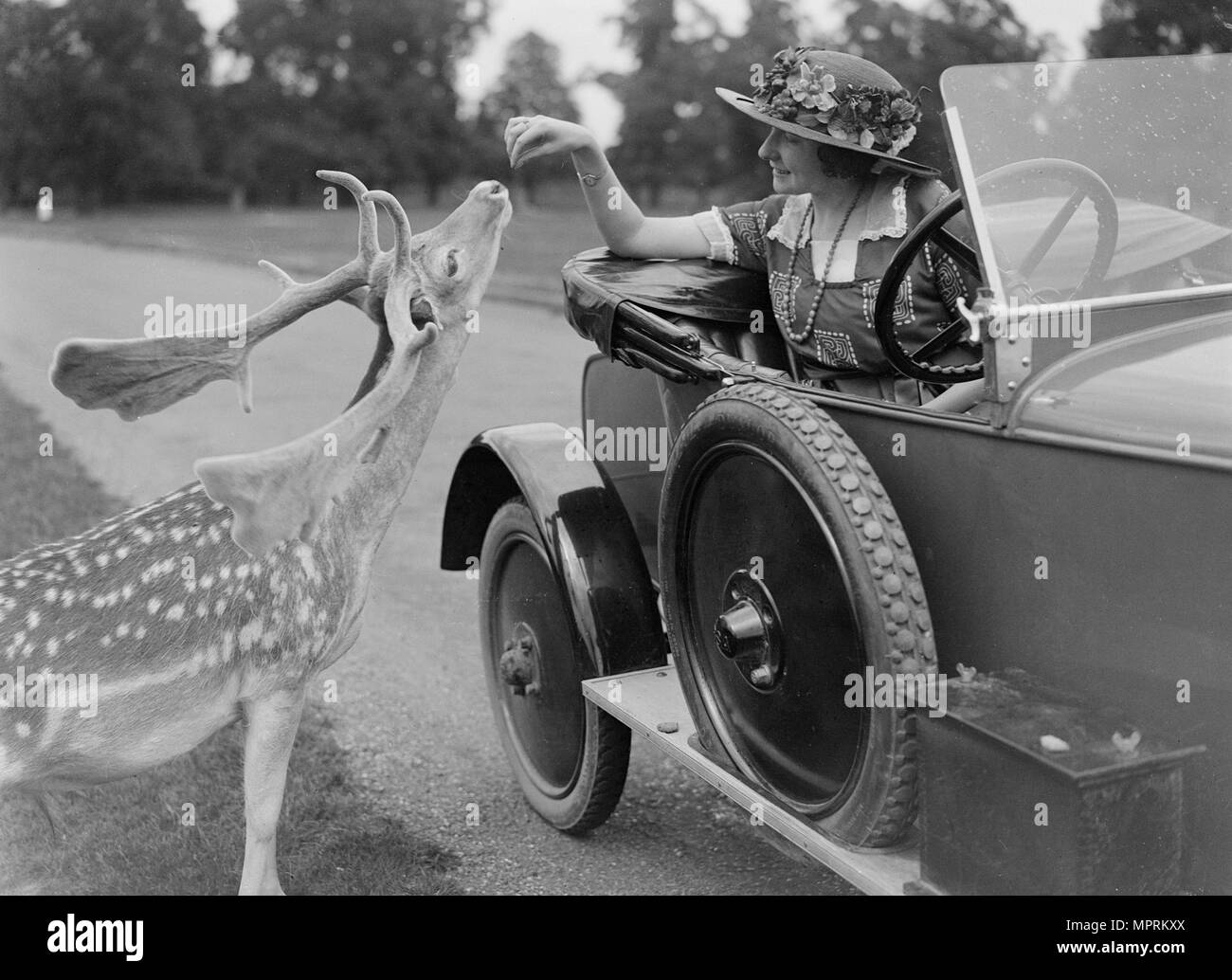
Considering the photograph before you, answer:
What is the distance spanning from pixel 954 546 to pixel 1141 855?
1.94 ft

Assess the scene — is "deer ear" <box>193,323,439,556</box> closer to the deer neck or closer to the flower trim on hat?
the deer neck

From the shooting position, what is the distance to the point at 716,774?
8.29 ft

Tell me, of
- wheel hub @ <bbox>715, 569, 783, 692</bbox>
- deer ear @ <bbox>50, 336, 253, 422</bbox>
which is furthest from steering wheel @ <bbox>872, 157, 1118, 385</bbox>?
deer ear @ <bbox>50, 336, 253, 422</bbox>

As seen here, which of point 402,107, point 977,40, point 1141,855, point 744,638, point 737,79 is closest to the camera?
point 1141,855

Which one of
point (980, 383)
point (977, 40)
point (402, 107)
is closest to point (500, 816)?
point (980, 383)

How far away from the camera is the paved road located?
10.4ft

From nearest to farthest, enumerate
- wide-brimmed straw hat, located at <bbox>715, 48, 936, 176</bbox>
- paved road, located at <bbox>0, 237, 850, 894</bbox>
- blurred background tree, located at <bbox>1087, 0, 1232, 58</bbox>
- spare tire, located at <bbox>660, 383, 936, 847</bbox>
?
spare tire, located at <bbox>660, 383, 936, 847</bbox> < wide-brimmed straw hat, located at <bbox>715, 48, 936, 176</bbox> < paved road, located at <bbox>0, 237, 850, 894</bbox> < blurred background tree, located at <bbox>1087, 0, 1232, 58</bbox>

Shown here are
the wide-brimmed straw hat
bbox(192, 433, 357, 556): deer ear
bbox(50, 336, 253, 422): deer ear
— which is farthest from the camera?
the wide-brimmed straw hat

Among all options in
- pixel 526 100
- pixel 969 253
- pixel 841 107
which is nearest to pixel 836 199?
pixel 841 107

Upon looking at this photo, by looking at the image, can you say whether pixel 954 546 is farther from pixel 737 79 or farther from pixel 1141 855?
pixel 737 79

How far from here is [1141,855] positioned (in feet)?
5.76

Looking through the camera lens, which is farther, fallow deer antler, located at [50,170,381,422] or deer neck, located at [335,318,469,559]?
deer neck, located at [335,318,469,559]

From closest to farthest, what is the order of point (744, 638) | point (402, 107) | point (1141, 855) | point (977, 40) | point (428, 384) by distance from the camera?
point (1141, 855)
point (744, 638)
point (428, 384)
point (402, 107)
point (977, 40)
